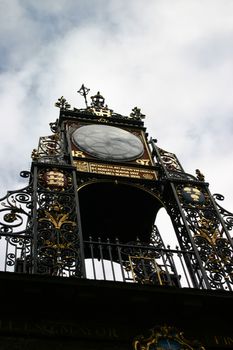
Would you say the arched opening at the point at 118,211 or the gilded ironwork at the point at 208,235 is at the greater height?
the arched opening at the point at 118,211

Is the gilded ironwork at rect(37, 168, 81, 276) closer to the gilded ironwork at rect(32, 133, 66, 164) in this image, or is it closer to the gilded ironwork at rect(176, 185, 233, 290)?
the gilded ironwork at rect(32, 133, 66, 164)

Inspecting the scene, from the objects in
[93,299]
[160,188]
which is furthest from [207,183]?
[93,299]

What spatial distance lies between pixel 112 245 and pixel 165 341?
251cm

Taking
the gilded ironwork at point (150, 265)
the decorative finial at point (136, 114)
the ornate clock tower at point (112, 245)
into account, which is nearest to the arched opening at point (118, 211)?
the ornate clock tower at point (112, 245)

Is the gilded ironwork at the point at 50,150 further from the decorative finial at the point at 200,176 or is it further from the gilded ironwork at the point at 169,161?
the decorative finial at the point at 200,176

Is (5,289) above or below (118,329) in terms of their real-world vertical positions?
above

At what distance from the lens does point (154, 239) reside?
14781mm

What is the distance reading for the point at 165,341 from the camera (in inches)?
360

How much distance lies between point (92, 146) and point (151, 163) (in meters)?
1.67

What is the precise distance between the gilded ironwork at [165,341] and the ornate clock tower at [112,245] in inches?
0.7

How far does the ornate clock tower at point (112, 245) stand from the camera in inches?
356

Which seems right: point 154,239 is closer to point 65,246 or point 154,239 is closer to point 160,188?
point 160,188

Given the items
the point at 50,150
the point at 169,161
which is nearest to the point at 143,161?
the point at 169,161

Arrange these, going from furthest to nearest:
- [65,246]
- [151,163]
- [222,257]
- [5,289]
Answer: [151,163], [222,257], [65,246], [5,289]
